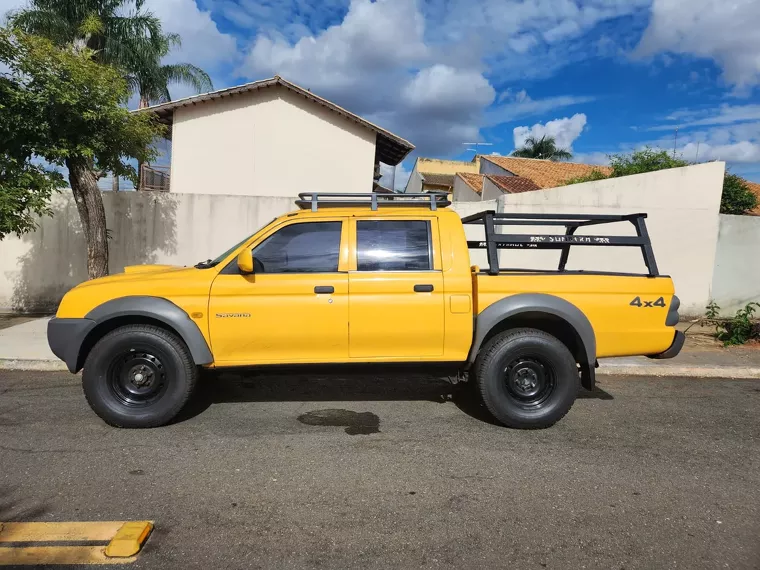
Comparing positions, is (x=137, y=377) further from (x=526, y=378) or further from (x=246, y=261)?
(x=526, y=378)

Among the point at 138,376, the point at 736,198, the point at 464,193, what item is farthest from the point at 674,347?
the point at 464,193

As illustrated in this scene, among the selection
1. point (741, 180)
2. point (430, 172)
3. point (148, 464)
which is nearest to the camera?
point (148, 464)

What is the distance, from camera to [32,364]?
6.05 m

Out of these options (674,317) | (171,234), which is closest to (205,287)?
(674,317)

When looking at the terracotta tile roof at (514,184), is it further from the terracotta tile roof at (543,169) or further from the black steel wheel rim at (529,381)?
the black steel wheel rim at (529,381)

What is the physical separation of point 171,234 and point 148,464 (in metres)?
6.43

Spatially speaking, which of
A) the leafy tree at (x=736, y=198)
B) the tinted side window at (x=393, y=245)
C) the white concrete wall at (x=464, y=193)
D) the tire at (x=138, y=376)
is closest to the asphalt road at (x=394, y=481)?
the tire at (x=138, y=376)

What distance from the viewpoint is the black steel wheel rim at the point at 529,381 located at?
4.30 meters

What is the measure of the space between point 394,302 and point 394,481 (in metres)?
1.43

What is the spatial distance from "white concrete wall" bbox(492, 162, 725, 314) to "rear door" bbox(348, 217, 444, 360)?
5.54 meters

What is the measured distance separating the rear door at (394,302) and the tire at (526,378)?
48cm

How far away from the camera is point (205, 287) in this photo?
4.12 metres

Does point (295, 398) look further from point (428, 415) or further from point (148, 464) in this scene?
point (148, 464)

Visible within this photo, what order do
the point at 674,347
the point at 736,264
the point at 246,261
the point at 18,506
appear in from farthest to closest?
1. the point at 736,264
2. the point at 674,347
3. the point at 246,261
4. the point at 18,506
